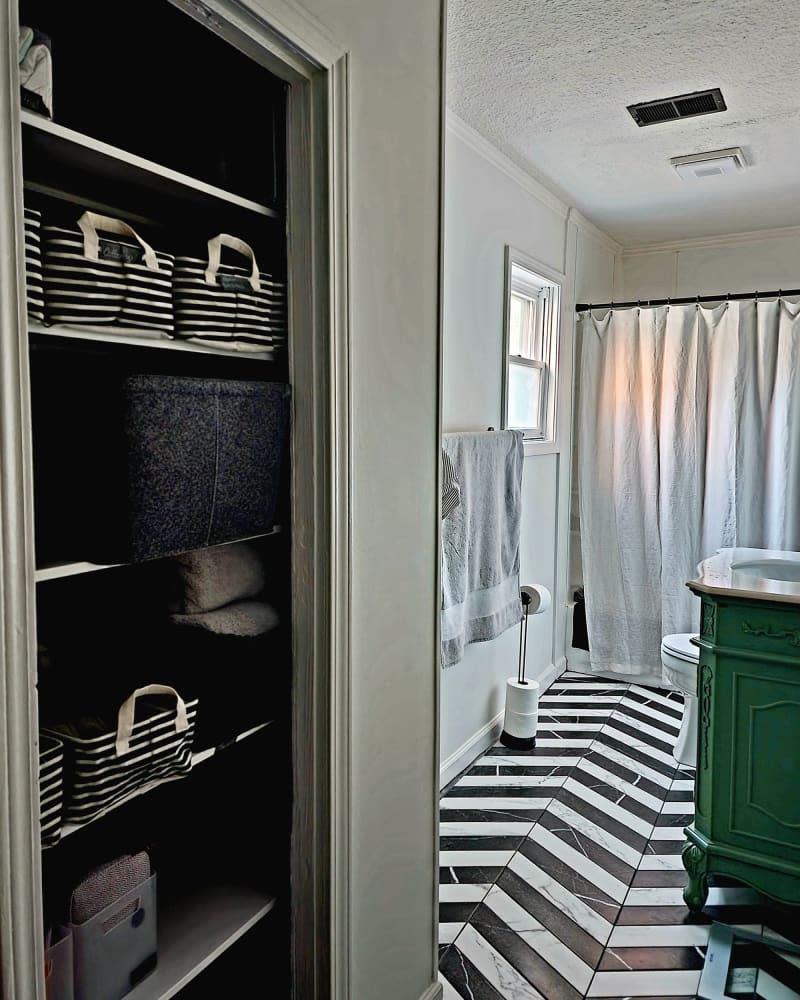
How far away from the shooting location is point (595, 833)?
2.57 m

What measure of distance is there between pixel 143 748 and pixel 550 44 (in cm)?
207

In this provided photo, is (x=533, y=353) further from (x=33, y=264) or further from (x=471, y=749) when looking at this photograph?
(x=33, y=264)

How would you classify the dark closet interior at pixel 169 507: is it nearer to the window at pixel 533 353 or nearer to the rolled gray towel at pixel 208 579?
the rolled gray towel at pixel 208 579

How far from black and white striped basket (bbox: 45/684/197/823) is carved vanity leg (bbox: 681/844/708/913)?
156cm

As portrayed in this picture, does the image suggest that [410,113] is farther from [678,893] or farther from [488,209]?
[678,893]

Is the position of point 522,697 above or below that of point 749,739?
below

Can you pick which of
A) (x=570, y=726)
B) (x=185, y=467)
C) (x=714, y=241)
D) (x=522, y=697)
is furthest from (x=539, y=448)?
(x=185, y=467)

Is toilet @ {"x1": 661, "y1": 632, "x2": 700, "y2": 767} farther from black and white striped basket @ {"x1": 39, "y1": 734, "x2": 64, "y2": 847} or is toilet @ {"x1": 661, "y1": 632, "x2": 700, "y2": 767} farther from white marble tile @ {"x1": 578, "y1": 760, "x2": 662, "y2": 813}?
black and white striped basket @ {"x1": 39, "y1": 734, "x2": 64, "y2": 847}

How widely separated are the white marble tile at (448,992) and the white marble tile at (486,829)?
649 millimetres

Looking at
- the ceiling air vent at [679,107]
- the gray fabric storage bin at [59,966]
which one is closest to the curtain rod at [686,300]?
the ceiling air vent at [679,107]

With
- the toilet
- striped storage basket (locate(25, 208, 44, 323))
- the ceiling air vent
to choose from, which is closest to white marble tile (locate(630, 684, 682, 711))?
the toilet

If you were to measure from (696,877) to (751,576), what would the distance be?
33.5 inches

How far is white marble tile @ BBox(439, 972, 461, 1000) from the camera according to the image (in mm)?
1849

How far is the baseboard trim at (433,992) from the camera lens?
175 cm
